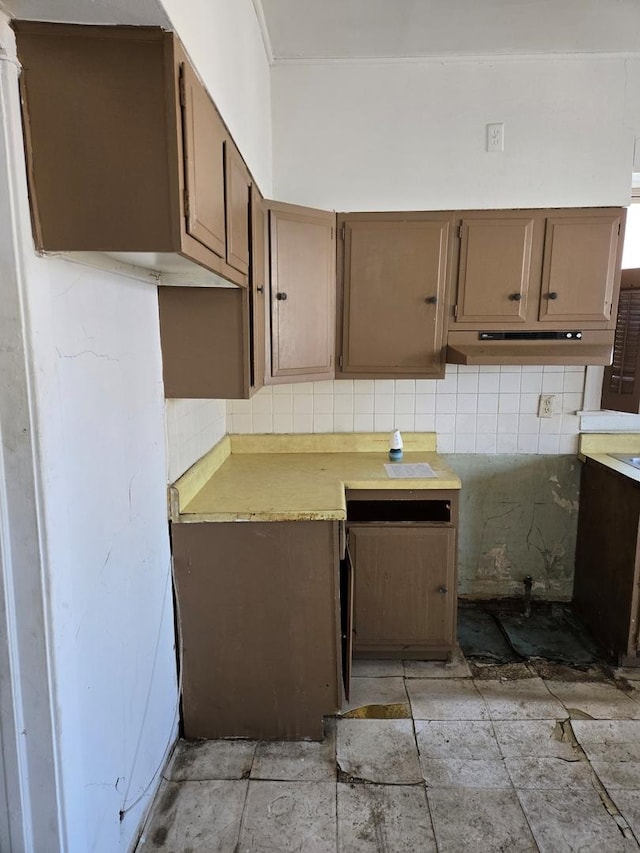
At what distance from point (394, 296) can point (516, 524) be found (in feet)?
4.73

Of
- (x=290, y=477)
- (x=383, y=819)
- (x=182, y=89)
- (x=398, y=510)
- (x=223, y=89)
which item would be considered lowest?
(x=383, y=819)

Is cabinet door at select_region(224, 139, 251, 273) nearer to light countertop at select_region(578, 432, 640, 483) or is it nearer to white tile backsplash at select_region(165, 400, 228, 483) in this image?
white tile backsplash at select_region(165, 400, 228, 483)

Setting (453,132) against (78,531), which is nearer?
(78,531)

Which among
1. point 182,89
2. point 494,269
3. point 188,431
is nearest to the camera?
point 182,89

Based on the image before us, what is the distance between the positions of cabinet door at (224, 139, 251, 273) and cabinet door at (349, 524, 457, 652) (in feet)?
4.07

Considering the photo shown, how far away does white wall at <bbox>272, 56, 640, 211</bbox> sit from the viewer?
2473mm

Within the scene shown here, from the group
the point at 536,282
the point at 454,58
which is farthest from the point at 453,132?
the point at 536,282

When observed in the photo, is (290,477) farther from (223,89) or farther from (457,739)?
(223,89)

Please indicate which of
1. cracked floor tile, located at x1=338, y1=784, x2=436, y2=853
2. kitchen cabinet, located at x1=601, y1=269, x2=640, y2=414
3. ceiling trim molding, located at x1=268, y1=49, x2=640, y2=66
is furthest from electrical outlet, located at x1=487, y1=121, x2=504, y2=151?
cracked floor tile, located at x1=338, y1=784, x2=436, y2=853

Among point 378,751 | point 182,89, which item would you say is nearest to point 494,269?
point 182,89

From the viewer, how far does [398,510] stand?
2.50 metres

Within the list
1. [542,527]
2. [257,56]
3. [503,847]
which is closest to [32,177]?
[257,56]

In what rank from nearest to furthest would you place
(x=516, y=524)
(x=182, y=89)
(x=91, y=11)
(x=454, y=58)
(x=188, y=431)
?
(x=91, y=11), (x=182, y=89), (x=188, y=431), (x=454, y=58), (x=516, y=524)

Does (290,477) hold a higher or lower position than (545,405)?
lower
